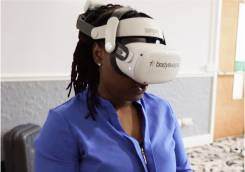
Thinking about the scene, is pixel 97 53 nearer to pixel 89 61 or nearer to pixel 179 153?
pixel 89 61

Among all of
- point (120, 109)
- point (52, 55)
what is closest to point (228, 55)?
point (52, 55)

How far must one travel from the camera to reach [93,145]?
0.65 m

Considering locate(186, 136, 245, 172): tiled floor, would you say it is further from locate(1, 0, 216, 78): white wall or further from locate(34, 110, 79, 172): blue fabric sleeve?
locate(34, 110, 79, 172): blue fabric sleeve

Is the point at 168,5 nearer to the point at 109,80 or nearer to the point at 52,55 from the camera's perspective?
the point at 52,55

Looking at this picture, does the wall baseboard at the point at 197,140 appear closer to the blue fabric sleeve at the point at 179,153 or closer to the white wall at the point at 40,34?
the white wall at the point at 40,34

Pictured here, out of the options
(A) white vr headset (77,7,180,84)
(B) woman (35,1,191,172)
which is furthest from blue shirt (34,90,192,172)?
(A) white vr headset (77,7,180,84)

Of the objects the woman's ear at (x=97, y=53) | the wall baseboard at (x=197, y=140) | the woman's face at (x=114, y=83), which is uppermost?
the woman's ear at (x=97, y=53)

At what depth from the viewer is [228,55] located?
2586mm

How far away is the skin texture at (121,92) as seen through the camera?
67cm

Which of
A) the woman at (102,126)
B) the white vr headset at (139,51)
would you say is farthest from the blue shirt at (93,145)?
the white vr headset at (139,51)

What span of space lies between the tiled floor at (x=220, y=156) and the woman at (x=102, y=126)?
1.44 m

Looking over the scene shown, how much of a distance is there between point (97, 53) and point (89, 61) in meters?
0.06

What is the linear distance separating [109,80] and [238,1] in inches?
88.8

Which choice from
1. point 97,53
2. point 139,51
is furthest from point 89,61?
point 139,51
